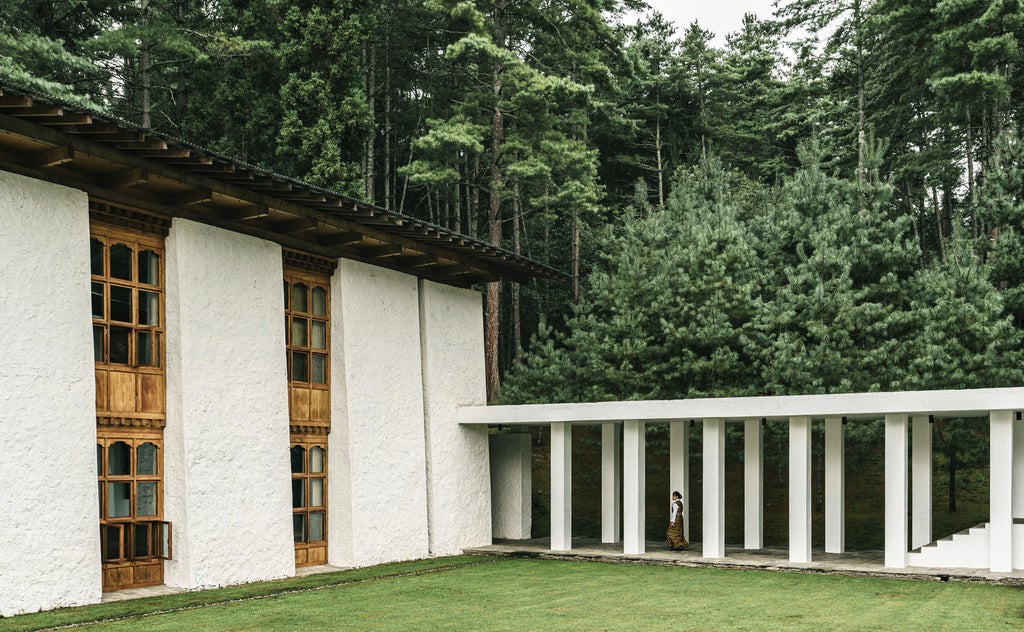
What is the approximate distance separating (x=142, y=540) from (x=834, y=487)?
461 inches

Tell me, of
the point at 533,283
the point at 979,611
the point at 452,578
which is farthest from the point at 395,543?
the point at 533,283

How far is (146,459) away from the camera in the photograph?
1299 centimetres

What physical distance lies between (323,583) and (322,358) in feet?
12.9

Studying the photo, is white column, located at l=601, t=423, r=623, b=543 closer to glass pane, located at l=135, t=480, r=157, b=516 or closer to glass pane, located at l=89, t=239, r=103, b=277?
glass pane, located at l=135, t=480, r=157, b=516

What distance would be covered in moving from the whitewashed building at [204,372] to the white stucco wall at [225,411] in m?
0.03

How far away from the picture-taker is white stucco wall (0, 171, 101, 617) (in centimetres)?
1089

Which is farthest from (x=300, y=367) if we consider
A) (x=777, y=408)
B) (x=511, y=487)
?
(x=777, y=408)

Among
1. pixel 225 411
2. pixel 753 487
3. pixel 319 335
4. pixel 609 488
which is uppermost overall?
pixel 319 335

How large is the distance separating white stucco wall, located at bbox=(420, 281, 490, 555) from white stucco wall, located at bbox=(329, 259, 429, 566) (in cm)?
27

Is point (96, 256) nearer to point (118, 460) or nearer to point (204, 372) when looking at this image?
point (204, 372)

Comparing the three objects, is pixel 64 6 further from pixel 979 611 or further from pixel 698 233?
pixel 979 611

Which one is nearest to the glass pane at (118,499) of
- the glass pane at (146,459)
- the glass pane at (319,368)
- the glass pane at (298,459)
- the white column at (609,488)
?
the glass pane at (146,459)

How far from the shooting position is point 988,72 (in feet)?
93.5

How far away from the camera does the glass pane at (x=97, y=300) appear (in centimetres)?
1244
